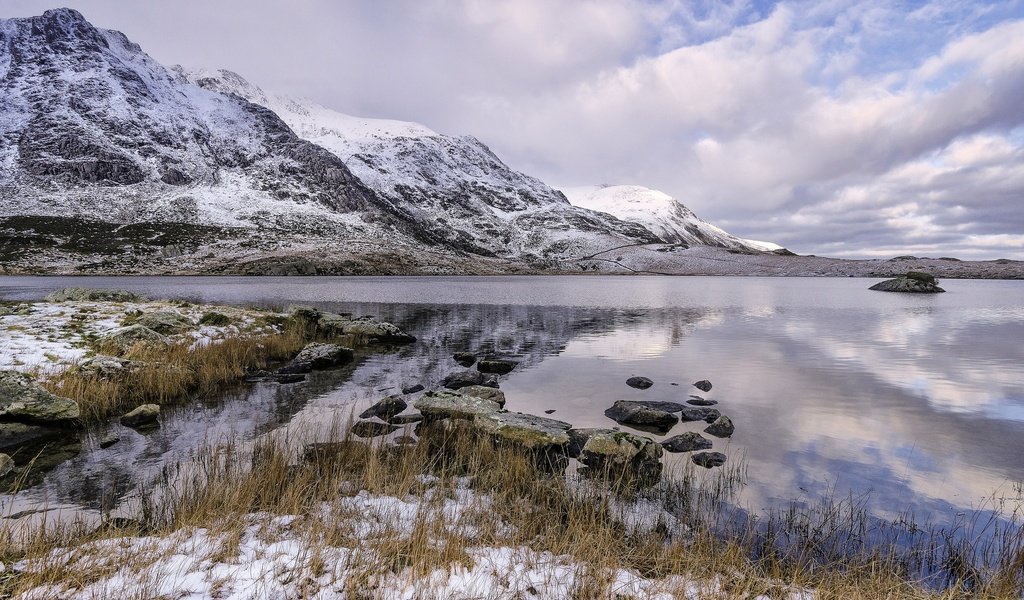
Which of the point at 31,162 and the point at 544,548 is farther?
the point at 31,162

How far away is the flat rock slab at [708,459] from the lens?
957cm

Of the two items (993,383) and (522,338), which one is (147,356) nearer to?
(522,338)

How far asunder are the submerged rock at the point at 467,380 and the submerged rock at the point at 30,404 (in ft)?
32.6

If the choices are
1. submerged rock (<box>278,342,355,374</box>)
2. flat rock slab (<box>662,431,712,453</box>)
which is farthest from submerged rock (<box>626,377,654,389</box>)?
submerged rock (<box>278,342,355,374</box>)

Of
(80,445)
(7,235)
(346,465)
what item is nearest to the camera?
(346,465)

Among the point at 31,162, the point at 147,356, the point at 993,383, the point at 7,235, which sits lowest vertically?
the point at 993,383

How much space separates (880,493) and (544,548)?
6.89m

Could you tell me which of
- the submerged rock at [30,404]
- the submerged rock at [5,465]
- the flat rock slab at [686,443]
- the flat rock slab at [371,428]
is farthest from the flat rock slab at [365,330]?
the flat rock slab at [686,443]

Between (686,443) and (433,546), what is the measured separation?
7.10 meters

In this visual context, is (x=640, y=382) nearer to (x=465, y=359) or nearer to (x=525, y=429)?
(x=525, y=429)

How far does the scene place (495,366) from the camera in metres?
19.3

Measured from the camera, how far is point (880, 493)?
8562 mm

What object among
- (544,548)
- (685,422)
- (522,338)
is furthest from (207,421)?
(522,338)

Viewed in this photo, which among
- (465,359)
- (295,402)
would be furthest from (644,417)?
(465,359)
